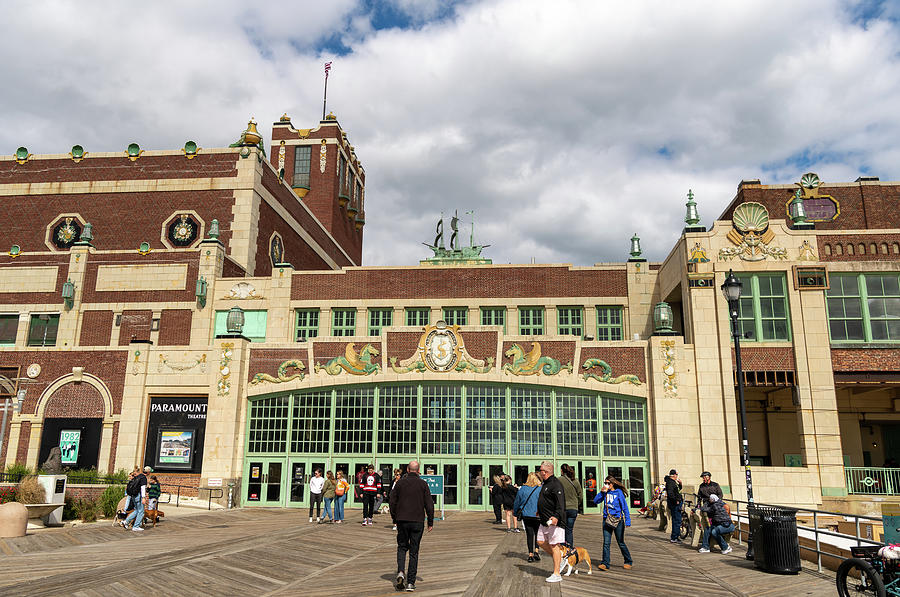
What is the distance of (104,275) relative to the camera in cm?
3419

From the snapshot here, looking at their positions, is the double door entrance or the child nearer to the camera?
the child

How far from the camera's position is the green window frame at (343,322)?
3350cm

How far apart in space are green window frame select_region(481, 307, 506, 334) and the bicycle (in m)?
23.3

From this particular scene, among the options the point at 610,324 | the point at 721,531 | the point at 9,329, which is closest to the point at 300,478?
the point at 610,324

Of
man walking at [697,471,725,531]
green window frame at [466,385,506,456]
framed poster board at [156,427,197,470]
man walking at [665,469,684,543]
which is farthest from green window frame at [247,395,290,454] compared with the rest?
man walking at [697,471,725,531]

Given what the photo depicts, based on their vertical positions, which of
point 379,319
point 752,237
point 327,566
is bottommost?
point 327,566

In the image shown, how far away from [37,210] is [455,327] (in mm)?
26696

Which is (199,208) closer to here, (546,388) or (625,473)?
(546,388)

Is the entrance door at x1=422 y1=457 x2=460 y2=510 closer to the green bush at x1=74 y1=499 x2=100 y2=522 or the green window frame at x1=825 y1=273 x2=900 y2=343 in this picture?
the green bush at x1=74 y1=499 x2=100 y2=522

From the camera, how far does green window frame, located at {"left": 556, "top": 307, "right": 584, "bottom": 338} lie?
3281cm

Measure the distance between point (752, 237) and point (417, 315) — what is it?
15.3 metres

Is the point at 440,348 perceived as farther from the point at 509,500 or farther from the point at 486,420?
the point at 509,500

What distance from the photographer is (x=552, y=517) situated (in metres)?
11.6

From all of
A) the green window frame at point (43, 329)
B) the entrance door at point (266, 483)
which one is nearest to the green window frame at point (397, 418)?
the entrance door at point (266, 483)
